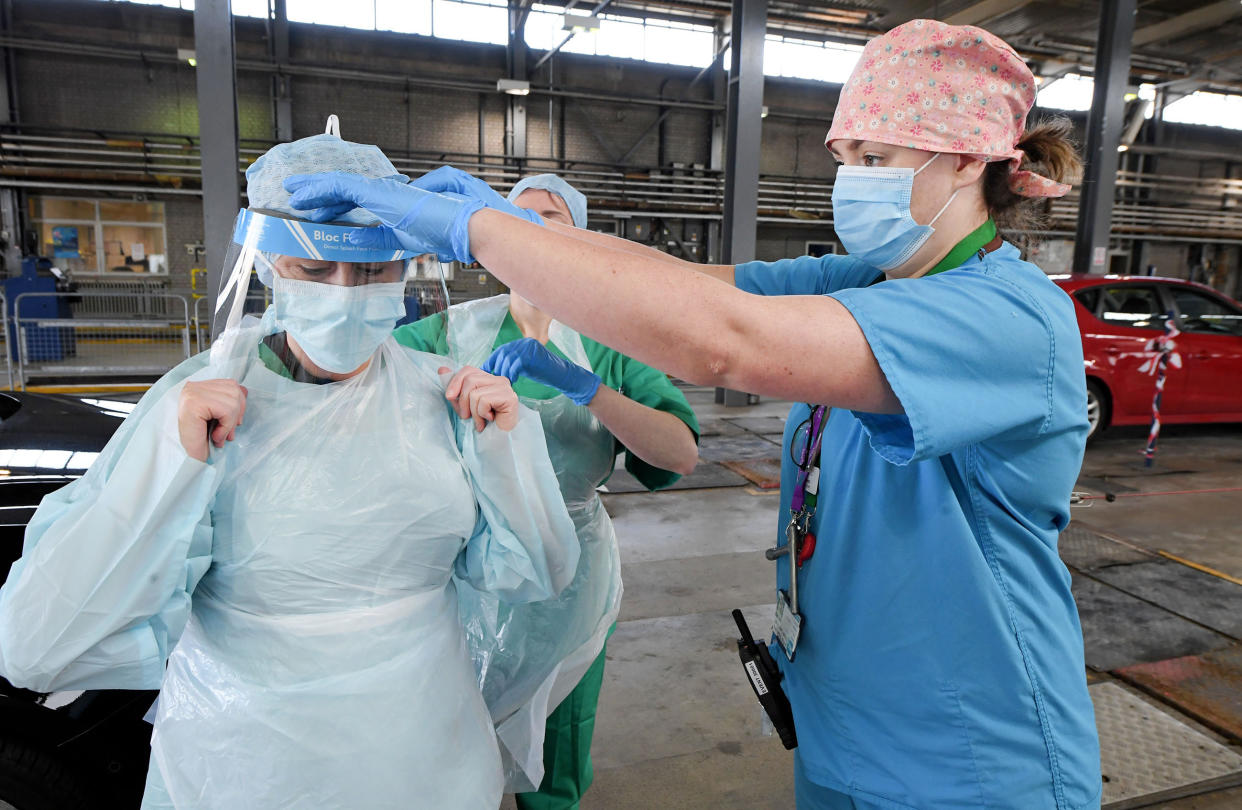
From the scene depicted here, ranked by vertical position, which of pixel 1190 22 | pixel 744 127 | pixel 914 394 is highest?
pixel 1190 22

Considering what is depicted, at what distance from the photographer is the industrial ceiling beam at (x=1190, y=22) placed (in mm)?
11594

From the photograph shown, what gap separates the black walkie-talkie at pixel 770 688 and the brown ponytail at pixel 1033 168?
86 centimetres

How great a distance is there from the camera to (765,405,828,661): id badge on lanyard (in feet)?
4.34

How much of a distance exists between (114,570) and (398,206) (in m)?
0.68

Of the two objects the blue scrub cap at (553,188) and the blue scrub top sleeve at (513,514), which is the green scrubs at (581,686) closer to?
the blue scrub cap at (553,188)

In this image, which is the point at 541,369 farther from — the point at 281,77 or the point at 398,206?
the point at 281,77

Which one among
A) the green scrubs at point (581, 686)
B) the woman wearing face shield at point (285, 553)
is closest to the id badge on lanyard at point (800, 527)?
the woman wearing face shield at point (285, 553)

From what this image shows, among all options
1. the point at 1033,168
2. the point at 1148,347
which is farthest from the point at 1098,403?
the point at 1033,168

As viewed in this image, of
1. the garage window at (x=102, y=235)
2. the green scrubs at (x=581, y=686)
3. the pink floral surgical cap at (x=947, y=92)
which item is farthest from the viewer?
the garage window at (x=102, y=235)

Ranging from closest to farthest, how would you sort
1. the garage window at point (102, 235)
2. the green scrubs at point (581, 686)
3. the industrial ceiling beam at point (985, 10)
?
the green scrubs at point (581, 686) → the industrial ceiling beam at point (985, 10) → the garage window at point (102, 235)

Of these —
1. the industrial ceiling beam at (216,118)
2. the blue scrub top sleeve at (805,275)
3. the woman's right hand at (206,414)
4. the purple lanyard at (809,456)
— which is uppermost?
the industrial ceiling beam at (216,118)

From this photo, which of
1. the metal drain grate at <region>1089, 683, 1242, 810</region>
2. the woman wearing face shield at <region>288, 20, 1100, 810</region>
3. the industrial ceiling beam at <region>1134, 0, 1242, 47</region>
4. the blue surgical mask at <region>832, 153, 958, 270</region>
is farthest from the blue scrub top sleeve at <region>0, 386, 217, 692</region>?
the industrial ceiling beam at <region>1134, 0, 1242, 47</region>

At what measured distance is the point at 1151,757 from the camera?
2.72 metres

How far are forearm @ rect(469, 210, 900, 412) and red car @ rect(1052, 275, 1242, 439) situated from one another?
23.6 feet
